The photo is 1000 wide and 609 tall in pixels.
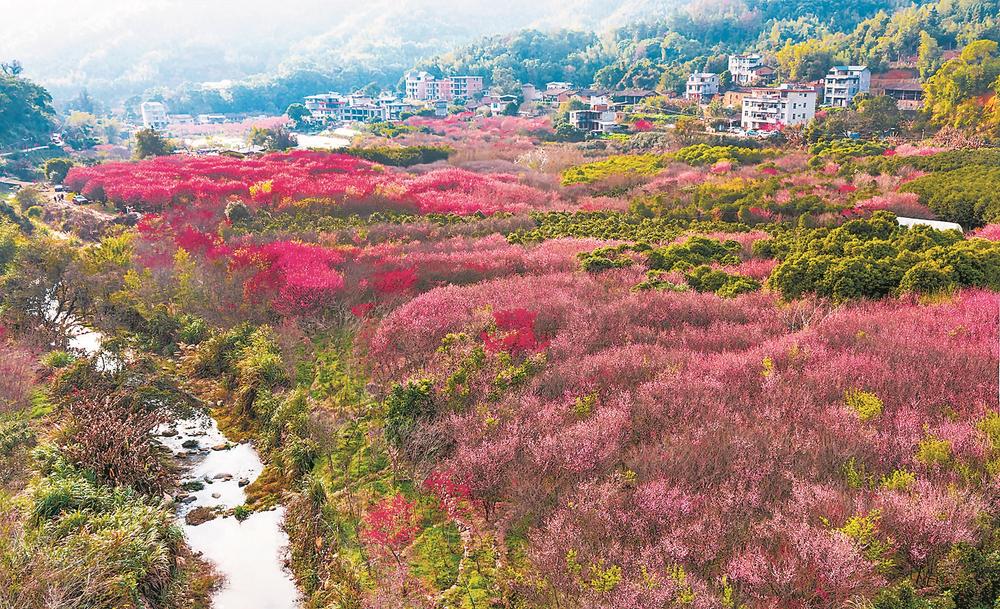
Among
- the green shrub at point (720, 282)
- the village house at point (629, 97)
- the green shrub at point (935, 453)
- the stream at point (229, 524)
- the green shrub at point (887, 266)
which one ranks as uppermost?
the village house at point (629, 97)

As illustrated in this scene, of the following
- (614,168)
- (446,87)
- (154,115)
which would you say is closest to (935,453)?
(614,168)

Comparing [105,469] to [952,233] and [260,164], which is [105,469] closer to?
[952,233]

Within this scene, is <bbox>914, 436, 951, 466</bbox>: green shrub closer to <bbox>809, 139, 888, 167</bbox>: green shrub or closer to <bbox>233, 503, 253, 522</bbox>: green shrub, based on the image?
<bbox>233, 503, 253, 522</bbox>: green shrub

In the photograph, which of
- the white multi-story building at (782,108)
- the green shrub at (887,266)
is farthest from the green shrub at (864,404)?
the white multi-story building at (782,108)

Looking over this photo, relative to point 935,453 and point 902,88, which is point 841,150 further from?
point 935,453

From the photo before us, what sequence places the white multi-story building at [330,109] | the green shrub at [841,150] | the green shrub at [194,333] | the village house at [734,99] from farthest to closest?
the white multi-story building at [330,109]
the village house at [734,99]
the green shrub at [841,150]
the green shrub at [194,333]

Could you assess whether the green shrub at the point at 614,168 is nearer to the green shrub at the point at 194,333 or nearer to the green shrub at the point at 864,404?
the green shrub at the point at 194,333
